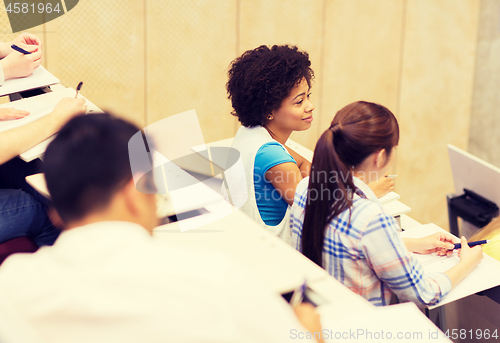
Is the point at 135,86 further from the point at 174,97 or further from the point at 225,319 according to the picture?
the point at 225,319

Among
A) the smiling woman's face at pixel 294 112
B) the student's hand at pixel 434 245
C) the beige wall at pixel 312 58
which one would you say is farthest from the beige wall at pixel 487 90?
the student's hand at pixel 434 245

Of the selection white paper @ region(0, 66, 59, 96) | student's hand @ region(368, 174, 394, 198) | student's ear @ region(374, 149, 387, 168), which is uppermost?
white paper @ region(0, 66, 59, 96)

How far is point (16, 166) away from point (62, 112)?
476 millimetres

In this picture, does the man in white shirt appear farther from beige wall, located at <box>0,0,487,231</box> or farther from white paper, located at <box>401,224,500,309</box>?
beige wall, located at <box>0,0,487,231</box>

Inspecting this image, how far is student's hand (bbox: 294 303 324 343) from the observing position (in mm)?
921

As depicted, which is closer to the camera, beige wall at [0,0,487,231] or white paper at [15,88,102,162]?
white paper at [15,88,102,162]

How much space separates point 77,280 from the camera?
737mm

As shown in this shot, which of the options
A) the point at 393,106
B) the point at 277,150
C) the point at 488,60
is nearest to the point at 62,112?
the point at 277,150

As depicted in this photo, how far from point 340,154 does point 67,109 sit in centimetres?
88

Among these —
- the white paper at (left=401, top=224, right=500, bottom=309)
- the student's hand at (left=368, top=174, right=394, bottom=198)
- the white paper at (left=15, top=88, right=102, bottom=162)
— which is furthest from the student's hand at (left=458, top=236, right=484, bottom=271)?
the white paper at (left=15, top=88, right=102, bottom=162)

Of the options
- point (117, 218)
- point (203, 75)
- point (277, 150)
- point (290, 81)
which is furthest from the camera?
point (203, 75)

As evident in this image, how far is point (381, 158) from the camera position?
1.42 metres

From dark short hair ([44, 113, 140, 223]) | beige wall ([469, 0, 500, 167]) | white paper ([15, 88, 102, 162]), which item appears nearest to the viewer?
dark short hair ([44, 113, 140, 223])

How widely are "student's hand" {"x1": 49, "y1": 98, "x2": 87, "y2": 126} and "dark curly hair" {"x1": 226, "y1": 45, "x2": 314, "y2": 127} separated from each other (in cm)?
59
